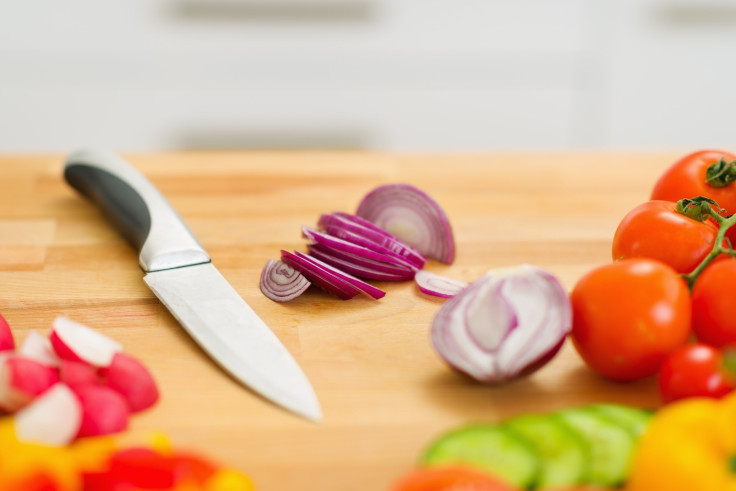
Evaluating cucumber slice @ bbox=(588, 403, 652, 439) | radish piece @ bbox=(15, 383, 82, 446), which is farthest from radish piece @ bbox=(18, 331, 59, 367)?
cucumber slice @ bbox=(588, 403, 652, 439)

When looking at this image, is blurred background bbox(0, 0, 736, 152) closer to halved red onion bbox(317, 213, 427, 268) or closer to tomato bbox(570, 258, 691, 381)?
halved red onion bbox(317, 213, 427, 268)

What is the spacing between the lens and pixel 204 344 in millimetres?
1007

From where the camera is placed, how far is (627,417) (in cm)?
83

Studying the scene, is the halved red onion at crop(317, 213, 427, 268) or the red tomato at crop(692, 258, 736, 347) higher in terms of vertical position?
the red tomato at crop(692, 258, 736, 347)

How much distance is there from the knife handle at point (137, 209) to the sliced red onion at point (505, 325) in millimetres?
417

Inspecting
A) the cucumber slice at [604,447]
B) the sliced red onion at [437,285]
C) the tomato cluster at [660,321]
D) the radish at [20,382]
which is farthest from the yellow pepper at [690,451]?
the radish at [20,382]

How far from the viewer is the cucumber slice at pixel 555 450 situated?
2.48 feet

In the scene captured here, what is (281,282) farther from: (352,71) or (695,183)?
(352,71)

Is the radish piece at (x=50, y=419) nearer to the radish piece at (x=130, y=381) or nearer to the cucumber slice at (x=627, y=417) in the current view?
the radish piece at (x=130, y=381)

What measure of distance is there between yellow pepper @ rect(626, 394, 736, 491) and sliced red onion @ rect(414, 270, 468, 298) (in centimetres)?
46

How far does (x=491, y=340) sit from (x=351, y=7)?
6.44 feet

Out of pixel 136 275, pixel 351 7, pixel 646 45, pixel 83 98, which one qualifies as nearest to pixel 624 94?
pixel 646 45

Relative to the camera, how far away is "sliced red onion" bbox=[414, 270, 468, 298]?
1174 mm

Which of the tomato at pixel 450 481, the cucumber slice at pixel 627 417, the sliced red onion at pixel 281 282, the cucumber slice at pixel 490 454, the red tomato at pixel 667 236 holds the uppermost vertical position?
the red tomato at pixel 667 236
